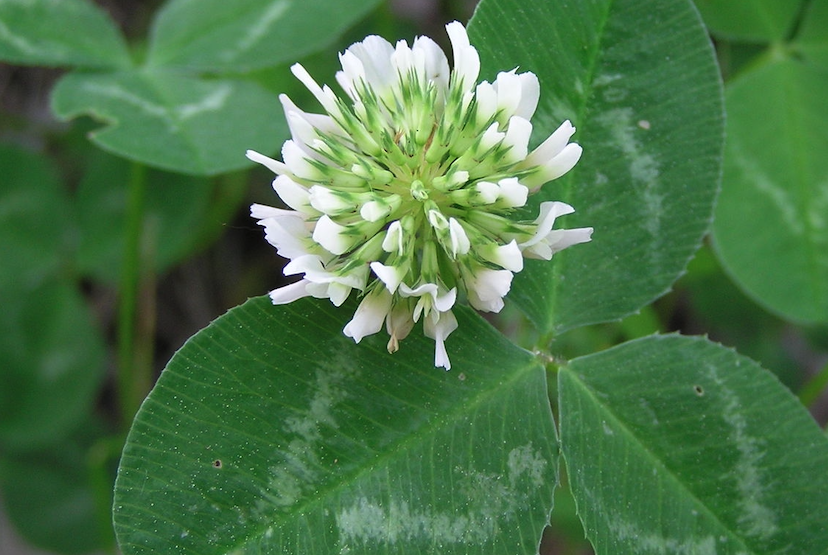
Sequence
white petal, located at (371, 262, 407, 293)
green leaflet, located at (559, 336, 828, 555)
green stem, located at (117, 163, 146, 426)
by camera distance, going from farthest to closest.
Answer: green stem, located at (117, 163, 146, 426) < green leaflet, located at (559, 336, 828, 555) < white petal, located at (371, 262, 407, 293)

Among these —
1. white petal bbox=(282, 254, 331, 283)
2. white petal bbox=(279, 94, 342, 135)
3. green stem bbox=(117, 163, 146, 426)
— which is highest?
white petal bbox=(279, 94, 342, 135)

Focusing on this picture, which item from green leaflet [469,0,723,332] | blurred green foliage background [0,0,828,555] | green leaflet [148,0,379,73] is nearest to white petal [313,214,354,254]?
green leaflet [469,0,723,332]

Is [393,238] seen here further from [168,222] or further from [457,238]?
[168,222]

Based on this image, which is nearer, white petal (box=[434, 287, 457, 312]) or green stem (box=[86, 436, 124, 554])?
white petal (box=[434, 287, 457, 312])

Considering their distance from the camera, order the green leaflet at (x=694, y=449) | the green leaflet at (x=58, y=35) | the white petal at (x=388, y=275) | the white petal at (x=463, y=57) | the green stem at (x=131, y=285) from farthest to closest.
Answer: the green stem at (x=131, y=285)
the green leaflet at (x=58, y=35)
the green leaflet at (x=694, y=449)
the white petal at (x=463, y=57)
the white petal at (x=388, y=275)

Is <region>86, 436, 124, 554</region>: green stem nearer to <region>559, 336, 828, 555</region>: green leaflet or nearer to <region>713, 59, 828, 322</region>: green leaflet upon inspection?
<region>559, 336, 828, 555</region>: green leaflet

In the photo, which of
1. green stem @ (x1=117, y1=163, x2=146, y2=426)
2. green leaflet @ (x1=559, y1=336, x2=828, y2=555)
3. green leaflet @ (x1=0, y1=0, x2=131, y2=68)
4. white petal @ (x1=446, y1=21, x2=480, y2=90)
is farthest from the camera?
green stem @ (x1=117, y1=163, x2=146, y2=426)

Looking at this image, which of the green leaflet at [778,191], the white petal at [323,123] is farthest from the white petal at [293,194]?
the green leaflet at [778,191]

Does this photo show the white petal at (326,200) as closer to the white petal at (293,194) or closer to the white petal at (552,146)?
the white petal at (293,194)
